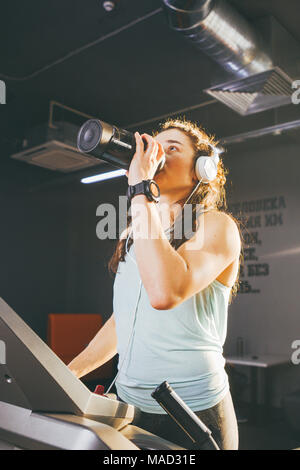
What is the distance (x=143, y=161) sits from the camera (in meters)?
0.92

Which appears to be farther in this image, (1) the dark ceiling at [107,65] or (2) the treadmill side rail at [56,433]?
(1) the dark ceiling at [107,65]

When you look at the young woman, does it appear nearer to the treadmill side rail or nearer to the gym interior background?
the treadmill side rail

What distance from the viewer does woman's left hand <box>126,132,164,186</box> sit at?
906 millimetres

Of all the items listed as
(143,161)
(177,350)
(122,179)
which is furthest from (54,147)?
(177,350)

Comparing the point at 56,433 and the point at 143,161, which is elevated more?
the point at 143,161

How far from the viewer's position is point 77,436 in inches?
21.8

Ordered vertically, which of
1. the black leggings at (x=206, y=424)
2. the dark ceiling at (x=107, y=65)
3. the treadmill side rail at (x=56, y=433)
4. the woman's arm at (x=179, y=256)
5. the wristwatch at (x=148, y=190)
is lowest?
the black leggings at (x=206, y=424)

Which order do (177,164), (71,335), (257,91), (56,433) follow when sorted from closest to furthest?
1. (56,433)
2. (177,164)
3. (257,91)
4. (71,335)

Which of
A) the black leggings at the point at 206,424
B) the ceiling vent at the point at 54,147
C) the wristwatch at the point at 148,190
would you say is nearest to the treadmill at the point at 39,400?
the black leggings at the point at 206,424

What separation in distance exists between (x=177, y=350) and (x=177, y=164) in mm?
429

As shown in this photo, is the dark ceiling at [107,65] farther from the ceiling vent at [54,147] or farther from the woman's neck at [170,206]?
the woman's neck at [170,206]

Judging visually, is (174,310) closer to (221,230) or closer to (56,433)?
(221,230)

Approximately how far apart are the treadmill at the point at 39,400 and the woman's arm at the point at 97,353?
17.1 inches

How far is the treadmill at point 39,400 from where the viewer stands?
581 millimetres
